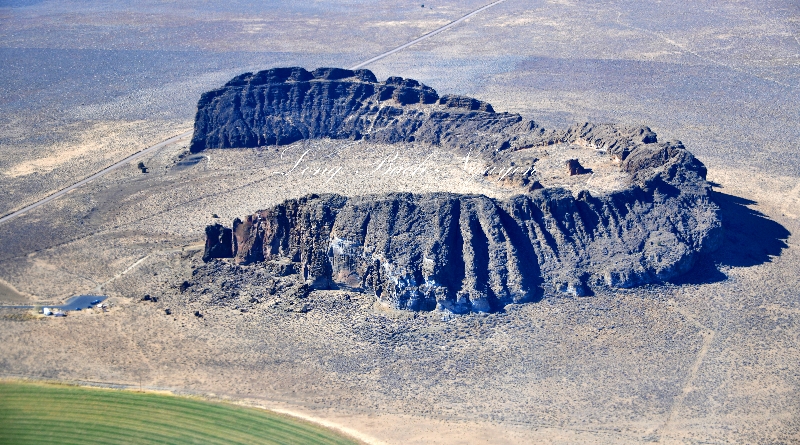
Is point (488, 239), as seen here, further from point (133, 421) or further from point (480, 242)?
point (133, 421)

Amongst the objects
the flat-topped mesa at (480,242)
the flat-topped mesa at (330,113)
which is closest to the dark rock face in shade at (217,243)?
the flat-topped mesa at (480,242)

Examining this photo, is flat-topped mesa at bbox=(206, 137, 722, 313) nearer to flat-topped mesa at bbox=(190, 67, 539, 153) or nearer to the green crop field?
the green crop field

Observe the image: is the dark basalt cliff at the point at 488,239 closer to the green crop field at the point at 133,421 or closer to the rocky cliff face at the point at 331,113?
the green crop field at the point at 133,421

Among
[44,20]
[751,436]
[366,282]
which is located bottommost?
[751,436]

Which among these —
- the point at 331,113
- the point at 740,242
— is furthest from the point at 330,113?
the point at 740,242

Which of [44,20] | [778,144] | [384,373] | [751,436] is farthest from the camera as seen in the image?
[44,20]

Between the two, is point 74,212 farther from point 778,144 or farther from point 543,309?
point 778,144

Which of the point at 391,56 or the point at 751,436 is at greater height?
the point at 391,56

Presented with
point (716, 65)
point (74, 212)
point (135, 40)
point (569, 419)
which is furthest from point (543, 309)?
point (135, 40)
